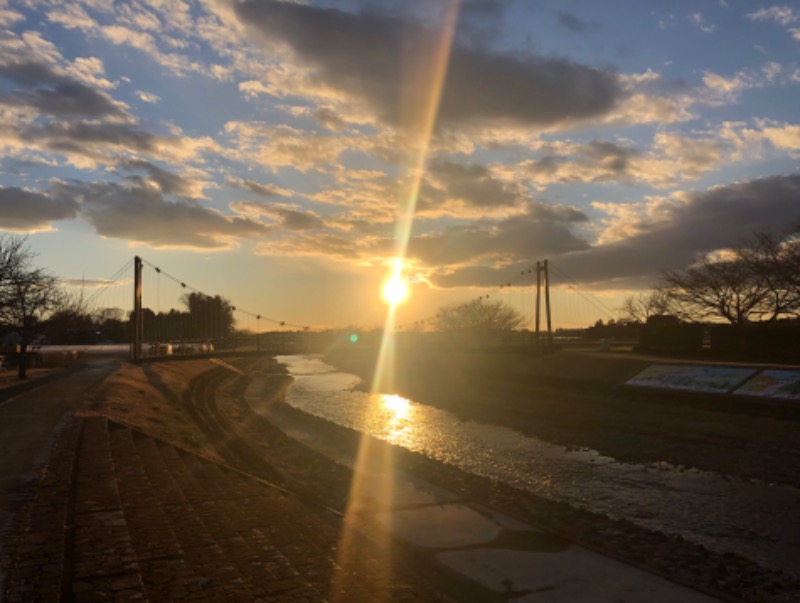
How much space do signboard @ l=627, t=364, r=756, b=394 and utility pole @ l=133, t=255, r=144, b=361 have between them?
115 feet

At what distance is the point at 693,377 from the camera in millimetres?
32625

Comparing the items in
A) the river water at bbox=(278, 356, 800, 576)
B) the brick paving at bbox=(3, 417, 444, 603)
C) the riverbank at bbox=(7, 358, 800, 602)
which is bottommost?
the river water at bbox=(278, 356, 800, 576)

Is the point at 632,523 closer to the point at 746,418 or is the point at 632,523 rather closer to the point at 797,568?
the point at 797,568

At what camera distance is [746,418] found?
25.6 metres

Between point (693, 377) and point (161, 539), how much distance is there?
98.5 feet

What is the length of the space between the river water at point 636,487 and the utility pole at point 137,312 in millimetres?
27224

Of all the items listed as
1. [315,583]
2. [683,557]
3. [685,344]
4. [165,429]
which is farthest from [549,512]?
[685,344]

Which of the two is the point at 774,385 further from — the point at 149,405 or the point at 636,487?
the point at 149,405

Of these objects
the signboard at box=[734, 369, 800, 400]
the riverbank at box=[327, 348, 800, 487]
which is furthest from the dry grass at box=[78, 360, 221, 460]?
the signboard at box=[734, 369, 800, 400]

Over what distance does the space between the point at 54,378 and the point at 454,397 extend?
22.6 m

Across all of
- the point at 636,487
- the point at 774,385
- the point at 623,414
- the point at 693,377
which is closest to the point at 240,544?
the point at 636,487

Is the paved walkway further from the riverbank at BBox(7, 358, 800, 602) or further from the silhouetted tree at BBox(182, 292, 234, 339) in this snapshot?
the silhouetted tree at BBox(182, 292, 234, 339)

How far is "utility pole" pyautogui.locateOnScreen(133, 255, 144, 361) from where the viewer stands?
49.4 metres

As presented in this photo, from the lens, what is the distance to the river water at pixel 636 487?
40.7ft
